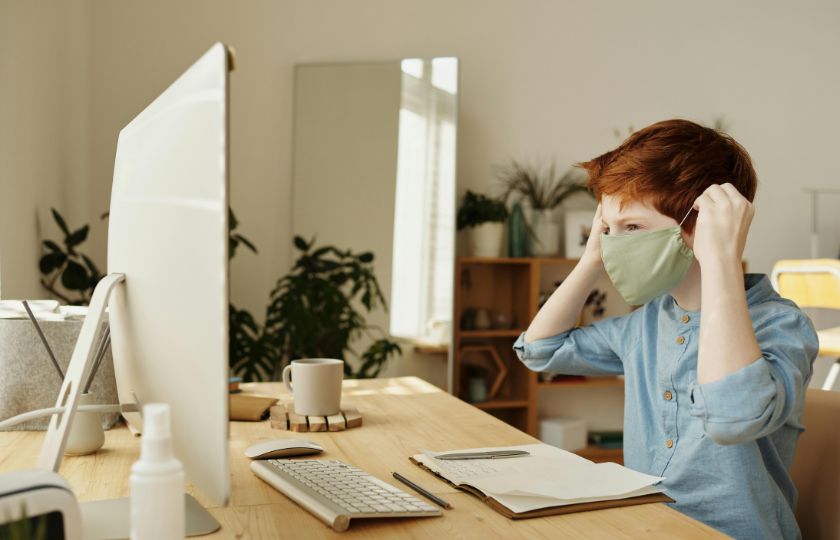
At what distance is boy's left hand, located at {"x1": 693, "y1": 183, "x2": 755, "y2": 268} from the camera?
103 cm

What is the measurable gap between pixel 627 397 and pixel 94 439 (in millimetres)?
811

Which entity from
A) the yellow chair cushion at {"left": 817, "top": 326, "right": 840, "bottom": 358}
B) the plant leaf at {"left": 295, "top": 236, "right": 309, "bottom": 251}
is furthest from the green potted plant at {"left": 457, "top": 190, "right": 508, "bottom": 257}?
the yellow chair cushion at {"left": 817, "top": 326, "right": 840, "bottom": 358}

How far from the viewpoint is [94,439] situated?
1.12m

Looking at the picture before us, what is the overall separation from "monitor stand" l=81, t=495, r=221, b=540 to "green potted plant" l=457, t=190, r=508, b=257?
9.41 ft

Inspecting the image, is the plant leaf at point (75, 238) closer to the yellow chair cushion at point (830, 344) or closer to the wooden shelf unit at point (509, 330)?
the wooden shelf unit at point (509, 330)

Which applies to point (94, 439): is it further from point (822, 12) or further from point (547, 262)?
point (822, 12)

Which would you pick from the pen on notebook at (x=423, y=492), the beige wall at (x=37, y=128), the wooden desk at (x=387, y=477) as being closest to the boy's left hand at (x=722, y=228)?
the wooden desk at (x=387, y=477)

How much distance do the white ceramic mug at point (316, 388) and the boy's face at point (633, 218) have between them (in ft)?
1.66

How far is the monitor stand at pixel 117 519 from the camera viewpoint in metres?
0.78

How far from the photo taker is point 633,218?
1.19 m

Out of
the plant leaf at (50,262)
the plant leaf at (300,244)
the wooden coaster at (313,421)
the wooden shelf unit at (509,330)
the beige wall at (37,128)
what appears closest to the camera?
the wooden coaster at (313,421)

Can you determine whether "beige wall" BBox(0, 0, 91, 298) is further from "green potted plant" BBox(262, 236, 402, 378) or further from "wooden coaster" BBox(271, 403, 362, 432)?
"wooden coaster" BBox(271, 403, 362, 432)

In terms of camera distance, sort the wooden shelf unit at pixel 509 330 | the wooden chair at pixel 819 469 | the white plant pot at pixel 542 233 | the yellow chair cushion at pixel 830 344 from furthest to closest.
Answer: the white plant pot at pixel 542 233 < the wooden shelf unit at pixel 509 330 < the yellow chair cushion at pixel 830 344 < the wooden chair at pixel 819 469

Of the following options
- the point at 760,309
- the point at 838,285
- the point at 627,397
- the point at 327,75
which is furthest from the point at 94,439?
the point at 327,75
